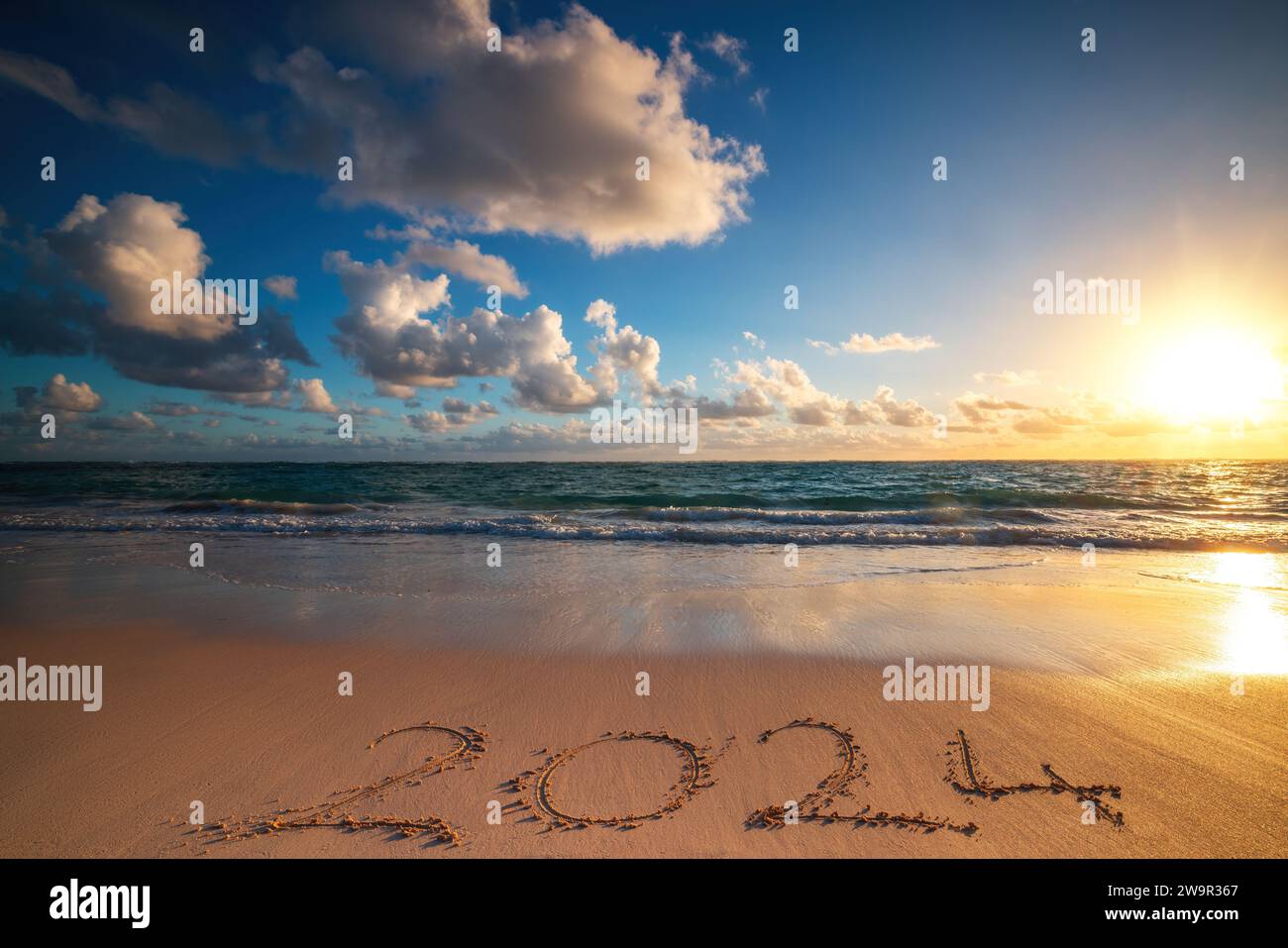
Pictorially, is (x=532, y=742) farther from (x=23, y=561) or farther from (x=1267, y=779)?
(x=23, y=561)

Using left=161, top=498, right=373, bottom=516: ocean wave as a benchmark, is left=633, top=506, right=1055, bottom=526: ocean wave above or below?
below

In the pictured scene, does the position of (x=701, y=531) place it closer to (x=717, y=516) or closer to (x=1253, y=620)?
(x=717, y=516)

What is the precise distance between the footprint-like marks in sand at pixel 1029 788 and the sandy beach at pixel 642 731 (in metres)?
0.02

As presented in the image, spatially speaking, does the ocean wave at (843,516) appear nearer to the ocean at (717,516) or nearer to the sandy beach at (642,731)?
the ocean at (717,516)

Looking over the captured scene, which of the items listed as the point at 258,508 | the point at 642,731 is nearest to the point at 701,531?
the point at 642,731

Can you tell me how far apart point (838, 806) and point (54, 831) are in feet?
15.8

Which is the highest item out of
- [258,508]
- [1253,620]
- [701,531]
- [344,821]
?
[258,508]

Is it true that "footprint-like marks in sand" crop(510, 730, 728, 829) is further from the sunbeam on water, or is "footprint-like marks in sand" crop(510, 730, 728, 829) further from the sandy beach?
the sunbeam on water

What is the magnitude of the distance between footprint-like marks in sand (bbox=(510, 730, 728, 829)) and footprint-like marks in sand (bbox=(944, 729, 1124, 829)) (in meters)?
1.66

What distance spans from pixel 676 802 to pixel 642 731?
0.95m

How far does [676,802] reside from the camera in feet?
10.7

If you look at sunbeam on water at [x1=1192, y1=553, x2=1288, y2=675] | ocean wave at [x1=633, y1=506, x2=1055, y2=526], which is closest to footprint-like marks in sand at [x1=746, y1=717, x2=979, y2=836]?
sunbeam on water at [x1=1192, y1=553, x2=1288, y2=675]

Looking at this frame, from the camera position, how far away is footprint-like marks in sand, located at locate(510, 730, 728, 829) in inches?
122
